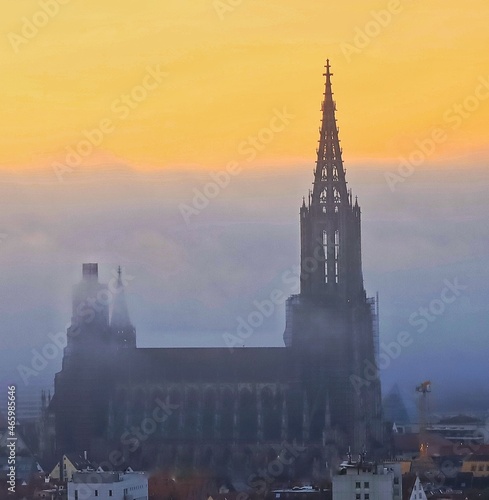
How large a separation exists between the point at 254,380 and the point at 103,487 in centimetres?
3928

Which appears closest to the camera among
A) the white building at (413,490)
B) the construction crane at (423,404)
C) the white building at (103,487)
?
the white building at (413,490)

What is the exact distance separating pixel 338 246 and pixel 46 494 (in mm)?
32851

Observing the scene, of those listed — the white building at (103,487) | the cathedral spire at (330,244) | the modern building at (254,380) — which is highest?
the cathedral spire at (330,244)

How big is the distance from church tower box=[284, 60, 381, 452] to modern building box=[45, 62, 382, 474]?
5 centimetres

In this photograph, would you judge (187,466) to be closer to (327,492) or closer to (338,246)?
(338,246)

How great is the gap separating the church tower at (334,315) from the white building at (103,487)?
105 ft

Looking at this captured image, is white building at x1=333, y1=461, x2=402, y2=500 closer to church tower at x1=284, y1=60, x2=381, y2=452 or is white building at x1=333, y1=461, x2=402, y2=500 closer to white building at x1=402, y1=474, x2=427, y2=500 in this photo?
white building at x1=402, y1=474, x2=427, y2=500

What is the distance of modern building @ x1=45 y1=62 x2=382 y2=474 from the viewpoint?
124 m

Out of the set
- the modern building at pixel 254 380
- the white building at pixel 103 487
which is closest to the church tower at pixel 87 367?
the modern building at pixel 254 380

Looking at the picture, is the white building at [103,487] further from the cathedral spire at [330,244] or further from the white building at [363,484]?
the cathedral spire at [330,244]

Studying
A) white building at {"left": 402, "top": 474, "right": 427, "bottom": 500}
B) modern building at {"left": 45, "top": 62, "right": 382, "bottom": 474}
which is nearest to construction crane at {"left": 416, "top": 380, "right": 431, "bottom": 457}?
modern building at {"left": 45, "top": 62, "right": 382, "bottom": 474}

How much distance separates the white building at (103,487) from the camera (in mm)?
89312

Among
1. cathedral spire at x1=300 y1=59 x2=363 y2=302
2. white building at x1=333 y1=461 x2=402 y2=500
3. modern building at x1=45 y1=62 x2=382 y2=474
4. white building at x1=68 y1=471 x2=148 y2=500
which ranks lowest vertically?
white building at x1=333 y1=461 x2=402 y2=500

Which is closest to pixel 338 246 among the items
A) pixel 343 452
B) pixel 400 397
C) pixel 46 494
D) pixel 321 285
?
pixel 321 285
